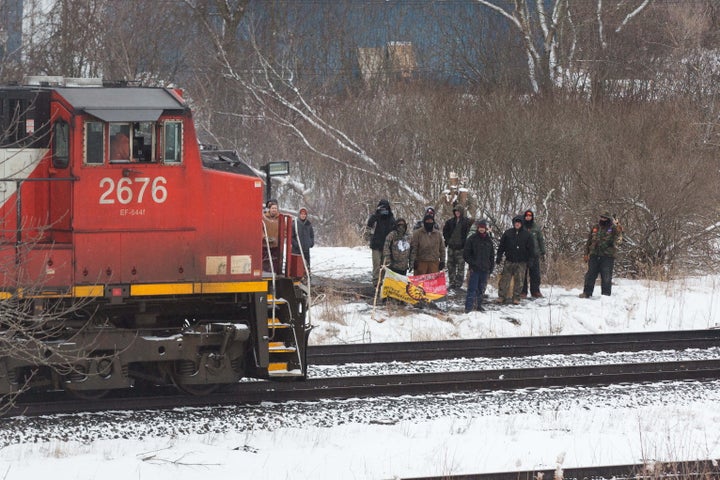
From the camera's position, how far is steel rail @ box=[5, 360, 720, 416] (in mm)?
10211

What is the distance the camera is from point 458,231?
18.8 metres

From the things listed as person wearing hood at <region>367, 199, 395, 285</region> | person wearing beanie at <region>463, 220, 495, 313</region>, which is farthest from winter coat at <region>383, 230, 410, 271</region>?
person wearing beanie at <region>463, 220, 495, 313</region>

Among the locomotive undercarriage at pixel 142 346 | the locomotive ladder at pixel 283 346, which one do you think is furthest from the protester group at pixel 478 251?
the locomotive undercarriage at pixel 142 346

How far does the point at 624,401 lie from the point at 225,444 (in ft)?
16.0

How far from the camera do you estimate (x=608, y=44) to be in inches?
1335

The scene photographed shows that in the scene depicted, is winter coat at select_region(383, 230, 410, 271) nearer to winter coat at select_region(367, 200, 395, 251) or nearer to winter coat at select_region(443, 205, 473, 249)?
winter coat at select_region(367, 200, 395, 251)

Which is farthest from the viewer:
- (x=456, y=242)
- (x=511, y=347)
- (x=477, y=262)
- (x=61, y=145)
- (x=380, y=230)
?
(x=456, y=242)

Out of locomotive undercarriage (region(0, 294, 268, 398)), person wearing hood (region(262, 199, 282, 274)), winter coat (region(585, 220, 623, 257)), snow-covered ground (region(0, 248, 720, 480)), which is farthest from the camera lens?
winter coat (region(585, 220, 623, 257))

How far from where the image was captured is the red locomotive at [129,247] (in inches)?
370

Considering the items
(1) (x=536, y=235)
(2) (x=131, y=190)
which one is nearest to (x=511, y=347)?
(1) (x=536, y=235)

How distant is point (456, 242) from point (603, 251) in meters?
2.94

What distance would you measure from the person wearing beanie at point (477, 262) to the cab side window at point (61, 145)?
886 cm

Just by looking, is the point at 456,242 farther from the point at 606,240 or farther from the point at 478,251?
the point at 606,240

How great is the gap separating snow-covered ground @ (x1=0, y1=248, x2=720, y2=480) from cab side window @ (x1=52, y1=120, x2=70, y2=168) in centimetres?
278
